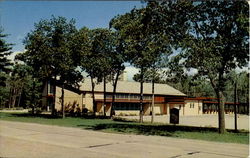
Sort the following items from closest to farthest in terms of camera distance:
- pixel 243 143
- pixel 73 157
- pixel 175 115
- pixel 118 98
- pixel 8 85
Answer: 1. pixel 73 157
2. pixel 243 143
3. pixel 175 115
4. pixel 118 98
5. pixel 8 85

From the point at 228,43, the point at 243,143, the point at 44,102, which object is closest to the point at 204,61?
the point at 228,43

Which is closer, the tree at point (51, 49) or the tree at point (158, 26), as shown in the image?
the tree at point (158, 26)

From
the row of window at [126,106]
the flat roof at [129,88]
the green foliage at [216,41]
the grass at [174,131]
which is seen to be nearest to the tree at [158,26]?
the green foliage at [216,41]

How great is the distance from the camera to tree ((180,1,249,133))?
22078 millimetres

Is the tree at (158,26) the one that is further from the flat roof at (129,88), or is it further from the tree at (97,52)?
the flat roof at (129,88)

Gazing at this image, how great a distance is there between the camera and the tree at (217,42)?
22078mm

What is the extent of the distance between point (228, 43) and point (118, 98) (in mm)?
39330

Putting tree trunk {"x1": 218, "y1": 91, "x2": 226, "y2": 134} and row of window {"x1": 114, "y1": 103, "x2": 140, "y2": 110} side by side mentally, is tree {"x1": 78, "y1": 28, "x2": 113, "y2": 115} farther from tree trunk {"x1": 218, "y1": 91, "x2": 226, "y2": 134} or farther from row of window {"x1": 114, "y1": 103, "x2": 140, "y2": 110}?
tree trunk {"x1": 218, "y1": 91, "x2": 226, "y2": 134}

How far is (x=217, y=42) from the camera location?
76.3ft

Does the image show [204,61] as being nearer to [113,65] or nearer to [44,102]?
[113,65]

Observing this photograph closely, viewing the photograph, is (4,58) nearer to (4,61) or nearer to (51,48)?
Answer: (4,61)

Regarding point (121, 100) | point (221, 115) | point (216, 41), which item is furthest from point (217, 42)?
point (121, 100)

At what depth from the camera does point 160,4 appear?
2498 centimetres

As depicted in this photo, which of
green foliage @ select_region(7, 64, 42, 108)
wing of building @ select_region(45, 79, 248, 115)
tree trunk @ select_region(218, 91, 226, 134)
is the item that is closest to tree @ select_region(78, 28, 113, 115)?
wing of building @ select_region(45, 79, 248, 115)
